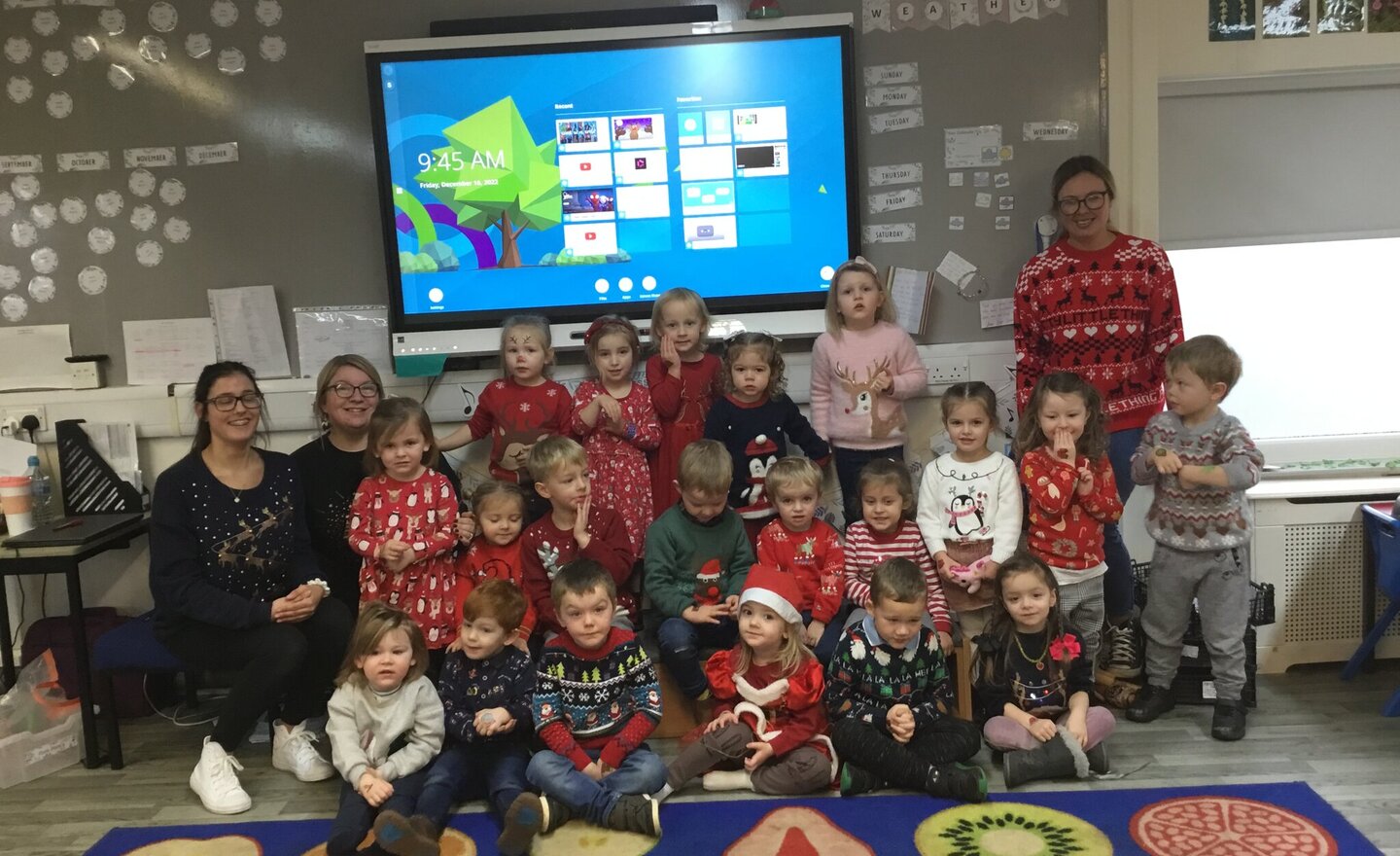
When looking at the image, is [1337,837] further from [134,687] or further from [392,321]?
[134,687]

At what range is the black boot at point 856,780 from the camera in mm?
2547

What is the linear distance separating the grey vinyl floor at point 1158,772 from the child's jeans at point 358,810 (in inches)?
11.0

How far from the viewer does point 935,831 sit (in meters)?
2.37

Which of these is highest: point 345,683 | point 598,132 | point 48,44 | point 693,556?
point 48,44

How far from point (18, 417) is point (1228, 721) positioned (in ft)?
12.8

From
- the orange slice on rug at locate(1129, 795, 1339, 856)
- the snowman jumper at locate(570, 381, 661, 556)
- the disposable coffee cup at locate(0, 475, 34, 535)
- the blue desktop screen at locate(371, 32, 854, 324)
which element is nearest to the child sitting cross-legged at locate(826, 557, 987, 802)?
the orange slice on rug at locate(1129, 795, 1339, 856)

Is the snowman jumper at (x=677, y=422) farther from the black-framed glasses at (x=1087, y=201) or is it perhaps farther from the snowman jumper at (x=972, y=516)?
the black-framed glasses at (x=1087, y=201)

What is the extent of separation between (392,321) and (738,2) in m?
1.56

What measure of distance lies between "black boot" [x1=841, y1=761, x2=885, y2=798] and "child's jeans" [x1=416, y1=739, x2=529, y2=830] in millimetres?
777

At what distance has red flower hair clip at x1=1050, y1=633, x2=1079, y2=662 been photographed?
269cm

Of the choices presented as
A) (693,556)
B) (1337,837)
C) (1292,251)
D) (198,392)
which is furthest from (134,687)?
(1292,251)

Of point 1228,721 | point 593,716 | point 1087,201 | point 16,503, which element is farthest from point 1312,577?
point 16,503

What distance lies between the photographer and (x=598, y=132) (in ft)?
11.3

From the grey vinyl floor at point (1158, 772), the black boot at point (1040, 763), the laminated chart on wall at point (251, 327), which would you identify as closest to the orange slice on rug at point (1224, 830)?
the grey vinyl floor at point (1158, 772)
